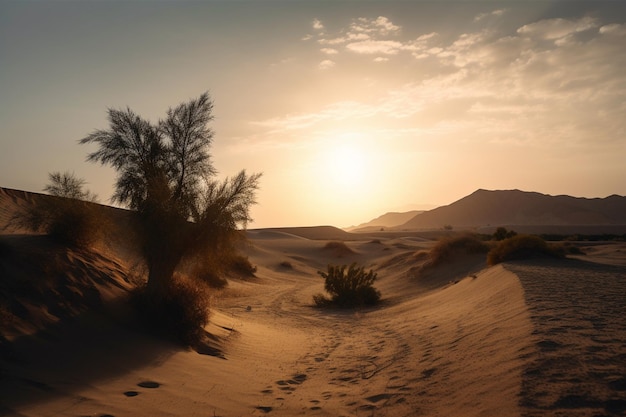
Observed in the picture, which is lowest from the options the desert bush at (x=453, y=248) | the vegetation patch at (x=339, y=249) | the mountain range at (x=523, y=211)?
the vegetation patch at (x=339, y=249)

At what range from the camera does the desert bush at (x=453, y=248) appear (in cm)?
2559

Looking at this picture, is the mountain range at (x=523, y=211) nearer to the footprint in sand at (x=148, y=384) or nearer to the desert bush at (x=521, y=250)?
the desert bush at (x=521, y=250)

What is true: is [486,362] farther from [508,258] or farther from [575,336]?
[508,258]

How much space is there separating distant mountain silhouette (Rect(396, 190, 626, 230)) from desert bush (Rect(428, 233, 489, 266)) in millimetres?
98552

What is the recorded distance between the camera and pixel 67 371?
6.76 m

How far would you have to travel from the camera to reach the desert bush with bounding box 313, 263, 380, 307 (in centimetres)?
2006

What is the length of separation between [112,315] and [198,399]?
349 centimetres

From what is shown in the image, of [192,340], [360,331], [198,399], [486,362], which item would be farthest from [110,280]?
[486,362]

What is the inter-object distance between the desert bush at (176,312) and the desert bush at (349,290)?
1040 cm

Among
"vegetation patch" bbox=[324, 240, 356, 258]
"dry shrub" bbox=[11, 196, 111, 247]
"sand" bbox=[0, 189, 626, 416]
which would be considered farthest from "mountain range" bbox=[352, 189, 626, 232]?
"dry shrub" bbox=[11, 196, 111, 247]

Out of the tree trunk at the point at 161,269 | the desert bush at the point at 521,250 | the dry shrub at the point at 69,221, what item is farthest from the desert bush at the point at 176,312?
the desert bush at the point at 521,250

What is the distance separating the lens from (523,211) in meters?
134

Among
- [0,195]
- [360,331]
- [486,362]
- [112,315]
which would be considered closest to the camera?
[486,362]

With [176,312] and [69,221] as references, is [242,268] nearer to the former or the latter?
[69,221]
